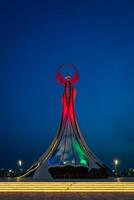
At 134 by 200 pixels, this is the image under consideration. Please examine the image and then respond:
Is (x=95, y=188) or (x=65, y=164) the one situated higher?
(x=65, y=164)

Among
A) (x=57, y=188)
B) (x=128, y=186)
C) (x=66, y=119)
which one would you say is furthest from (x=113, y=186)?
(x=66, y=119)

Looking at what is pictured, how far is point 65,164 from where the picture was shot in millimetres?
28344

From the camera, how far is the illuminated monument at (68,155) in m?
28.3

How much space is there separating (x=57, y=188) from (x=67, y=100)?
1521 centimetres

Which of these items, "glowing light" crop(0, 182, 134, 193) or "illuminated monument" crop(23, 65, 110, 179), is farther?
"illuminated monument" crop(23, 65, 110, 179)

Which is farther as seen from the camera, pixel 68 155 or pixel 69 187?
pixel 68 155

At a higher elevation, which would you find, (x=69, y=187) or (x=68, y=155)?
(x=68, y=155)

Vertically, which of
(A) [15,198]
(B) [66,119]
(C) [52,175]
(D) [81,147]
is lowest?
(A) [15,198]

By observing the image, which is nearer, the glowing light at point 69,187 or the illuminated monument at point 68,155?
the glowing light at point 69,187

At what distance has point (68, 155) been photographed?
28.9 meters

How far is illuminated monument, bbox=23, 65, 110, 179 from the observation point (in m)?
28.3

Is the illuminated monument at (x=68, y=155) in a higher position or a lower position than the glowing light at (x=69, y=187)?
higher

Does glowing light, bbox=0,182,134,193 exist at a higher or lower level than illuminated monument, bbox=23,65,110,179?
lower

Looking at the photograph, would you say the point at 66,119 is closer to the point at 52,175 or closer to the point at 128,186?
the point at 52,175
